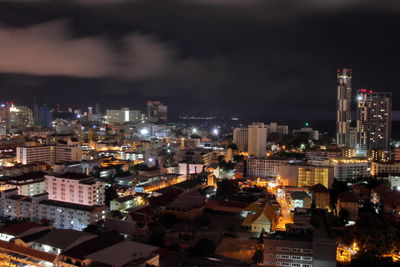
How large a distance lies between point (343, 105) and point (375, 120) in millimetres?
2553

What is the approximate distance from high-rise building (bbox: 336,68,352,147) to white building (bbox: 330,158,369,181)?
26.7 ft

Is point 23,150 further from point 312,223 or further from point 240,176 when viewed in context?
point 312,223

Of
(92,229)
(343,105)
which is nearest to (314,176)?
(92,229)

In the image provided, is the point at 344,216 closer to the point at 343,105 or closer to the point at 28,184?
the point at 28,184

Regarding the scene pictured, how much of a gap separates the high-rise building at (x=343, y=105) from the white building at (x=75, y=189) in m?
14.0

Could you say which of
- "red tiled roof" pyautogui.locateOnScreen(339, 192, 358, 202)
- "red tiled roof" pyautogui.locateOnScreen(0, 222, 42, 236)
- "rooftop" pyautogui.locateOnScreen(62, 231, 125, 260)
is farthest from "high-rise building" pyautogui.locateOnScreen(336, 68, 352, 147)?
"red tiled roof" pyautogui.locateOnScreen(0, 222, 42, 236)

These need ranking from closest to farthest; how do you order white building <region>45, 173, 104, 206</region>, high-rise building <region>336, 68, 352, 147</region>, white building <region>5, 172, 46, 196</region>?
white building <region>45, 173, 104, 206</region> → white building <region>5, 172, 46, 196</region> → high-rise building <region>336, 68, 352, 147</region>

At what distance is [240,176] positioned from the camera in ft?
40.8

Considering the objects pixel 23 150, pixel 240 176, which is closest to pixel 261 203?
pixel 240 176

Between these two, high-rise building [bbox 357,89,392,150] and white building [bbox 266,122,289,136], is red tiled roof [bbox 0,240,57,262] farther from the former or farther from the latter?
white building [bbox 266,122,289,136]

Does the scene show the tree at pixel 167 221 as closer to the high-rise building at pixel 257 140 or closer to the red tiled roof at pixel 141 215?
the red tiled roof at pixel 141 215

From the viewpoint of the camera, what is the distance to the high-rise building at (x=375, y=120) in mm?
16516

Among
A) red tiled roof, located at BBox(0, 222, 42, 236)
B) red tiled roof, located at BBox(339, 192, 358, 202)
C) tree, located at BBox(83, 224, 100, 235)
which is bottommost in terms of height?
tree, located at BBox(83, 224, 100, 235)

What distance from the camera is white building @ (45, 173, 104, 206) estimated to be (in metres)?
8.28
